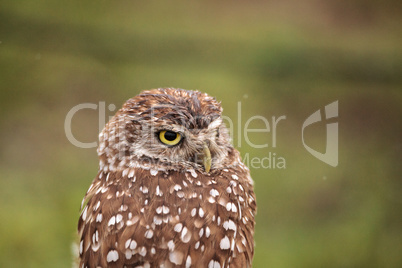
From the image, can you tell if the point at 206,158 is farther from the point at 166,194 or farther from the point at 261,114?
the point at 261,114

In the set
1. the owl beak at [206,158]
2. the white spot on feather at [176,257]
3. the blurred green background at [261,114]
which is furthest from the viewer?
the blurred green background at [261,114]

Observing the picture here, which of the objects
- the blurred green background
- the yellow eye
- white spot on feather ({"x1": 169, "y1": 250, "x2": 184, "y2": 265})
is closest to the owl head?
the yellow eye

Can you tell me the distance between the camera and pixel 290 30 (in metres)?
2.02

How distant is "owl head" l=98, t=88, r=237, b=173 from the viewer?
1139mm

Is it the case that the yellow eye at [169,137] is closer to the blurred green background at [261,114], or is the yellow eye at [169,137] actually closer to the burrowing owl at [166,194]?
the burrowing owl at [166,194]

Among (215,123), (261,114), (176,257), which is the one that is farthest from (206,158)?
(261,114)

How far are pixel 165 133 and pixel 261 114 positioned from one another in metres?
1.14

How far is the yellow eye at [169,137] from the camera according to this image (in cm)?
116

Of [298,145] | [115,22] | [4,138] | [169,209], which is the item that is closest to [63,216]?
[4,138]

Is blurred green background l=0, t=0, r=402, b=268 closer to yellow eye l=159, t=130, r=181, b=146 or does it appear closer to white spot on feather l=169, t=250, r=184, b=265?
yellow eye l=159, t=130, r=181, b=146

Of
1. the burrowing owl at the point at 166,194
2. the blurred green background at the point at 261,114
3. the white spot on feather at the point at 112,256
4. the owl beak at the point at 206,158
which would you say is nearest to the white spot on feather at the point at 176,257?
the burrowing owl at the point at 166,194

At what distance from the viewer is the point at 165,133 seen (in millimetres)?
1161

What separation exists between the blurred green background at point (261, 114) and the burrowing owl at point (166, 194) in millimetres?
461

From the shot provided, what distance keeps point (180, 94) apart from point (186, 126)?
0.09m
